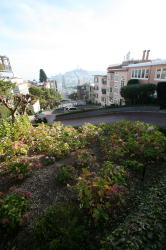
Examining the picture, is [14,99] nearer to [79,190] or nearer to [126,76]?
[79,190]

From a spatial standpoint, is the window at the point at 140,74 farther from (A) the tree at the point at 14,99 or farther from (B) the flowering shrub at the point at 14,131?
(B) the flowering shrub at the point at 14,131

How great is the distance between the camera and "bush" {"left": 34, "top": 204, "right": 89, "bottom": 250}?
91.8 inches

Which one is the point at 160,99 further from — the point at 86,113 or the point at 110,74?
the point at 110,74

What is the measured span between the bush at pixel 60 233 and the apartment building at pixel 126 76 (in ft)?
66.3

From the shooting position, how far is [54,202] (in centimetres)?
362

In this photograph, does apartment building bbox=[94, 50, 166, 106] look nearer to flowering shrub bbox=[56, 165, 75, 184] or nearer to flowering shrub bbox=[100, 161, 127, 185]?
flowering shrub bbox=[100, 161, 127, 185]

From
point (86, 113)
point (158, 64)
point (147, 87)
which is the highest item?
point (158, 64)

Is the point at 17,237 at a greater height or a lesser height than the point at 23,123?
lesser

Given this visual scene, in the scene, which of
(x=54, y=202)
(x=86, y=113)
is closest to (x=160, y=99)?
(x=86, y=113)

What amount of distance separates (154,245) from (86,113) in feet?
58.7

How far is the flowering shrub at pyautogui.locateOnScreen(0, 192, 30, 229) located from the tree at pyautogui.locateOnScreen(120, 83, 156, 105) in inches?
724

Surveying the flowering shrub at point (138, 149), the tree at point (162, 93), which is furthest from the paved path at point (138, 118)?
the flowering shrub at point (138, 149)

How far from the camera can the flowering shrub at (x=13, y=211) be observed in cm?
289

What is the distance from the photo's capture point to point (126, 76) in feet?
83.0
